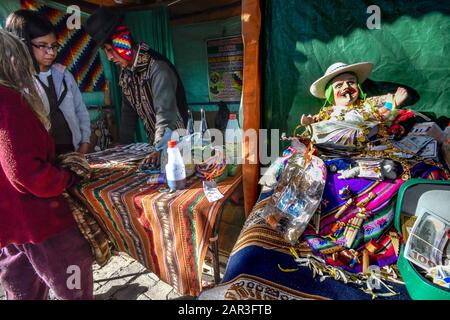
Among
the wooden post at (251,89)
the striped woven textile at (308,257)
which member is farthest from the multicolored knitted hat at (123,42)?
the striped woven textile at (308,257)

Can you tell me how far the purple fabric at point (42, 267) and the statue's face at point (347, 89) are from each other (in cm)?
214

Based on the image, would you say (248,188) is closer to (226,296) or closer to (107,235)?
(226,296)

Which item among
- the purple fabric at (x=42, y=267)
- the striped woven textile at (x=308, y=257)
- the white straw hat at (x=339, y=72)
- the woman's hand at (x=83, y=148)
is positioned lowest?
the purple fabric at (x=42, y=267)

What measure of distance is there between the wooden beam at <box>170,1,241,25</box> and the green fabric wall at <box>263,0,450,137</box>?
0.86 ft

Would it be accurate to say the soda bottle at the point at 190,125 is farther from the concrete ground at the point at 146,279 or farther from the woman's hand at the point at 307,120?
→ the woman's hand at the point at 307,120

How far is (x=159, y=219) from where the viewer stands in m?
1.46

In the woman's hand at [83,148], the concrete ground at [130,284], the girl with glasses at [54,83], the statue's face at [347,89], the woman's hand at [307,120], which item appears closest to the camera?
the girl with glasses at [54,83]

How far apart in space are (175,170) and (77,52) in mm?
1179

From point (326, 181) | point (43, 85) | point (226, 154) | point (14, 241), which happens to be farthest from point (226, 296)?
point (43, 85)

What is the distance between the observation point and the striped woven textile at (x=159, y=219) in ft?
4.65

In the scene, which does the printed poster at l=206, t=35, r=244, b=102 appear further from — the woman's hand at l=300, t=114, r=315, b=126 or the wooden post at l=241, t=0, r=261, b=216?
the woman's hand at l=300, t=114, r=315, b=126

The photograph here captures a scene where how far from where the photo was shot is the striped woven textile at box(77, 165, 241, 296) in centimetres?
142

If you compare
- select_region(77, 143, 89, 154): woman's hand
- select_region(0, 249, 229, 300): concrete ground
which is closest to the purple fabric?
select_region(0, 249, 229, 300): concrete ground

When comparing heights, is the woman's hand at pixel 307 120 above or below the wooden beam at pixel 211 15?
Answer: below
